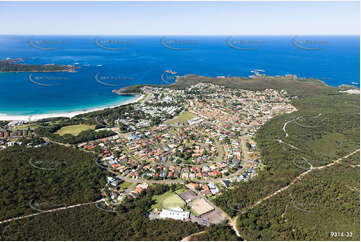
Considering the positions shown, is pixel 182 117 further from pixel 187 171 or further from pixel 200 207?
pixel 200 207

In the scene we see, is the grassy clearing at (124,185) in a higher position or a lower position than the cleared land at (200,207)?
lower

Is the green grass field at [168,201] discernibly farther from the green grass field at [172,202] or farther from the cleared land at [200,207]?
the cleared land at [200,207]

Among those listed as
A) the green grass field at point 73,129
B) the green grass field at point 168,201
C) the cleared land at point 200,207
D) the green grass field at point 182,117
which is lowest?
the green grass field at point 168,201

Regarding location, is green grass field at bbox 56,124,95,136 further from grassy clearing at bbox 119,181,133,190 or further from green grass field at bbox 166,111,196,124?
grassy clearing at bbox 119,181,133,190

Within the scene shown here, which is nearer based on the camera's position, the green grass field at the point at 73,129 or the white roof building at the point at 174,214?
the white roof building at the point at 174,214

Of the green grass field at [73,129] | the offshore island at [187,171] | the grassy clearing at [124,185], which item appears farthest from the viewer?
the green grass field at [73,129]

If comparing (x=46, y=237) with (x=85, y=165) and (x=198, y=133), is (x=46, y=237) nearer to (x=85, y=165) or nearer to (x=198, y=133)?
(x=85, y=165)

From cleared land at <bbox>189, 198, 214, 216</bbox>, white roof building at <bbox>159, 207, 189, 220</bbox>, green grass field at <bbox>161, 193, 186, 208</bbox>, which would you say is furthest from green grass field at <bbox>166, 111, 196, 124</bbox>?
white roof building at <bbox>159, 207, 189, 220</bbox>

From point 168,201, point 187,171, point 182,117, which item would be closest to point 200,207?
point 168,201

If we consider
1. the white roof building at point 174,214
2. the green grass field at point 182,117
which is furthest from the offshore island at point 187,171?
the green grass field at point 182,117
